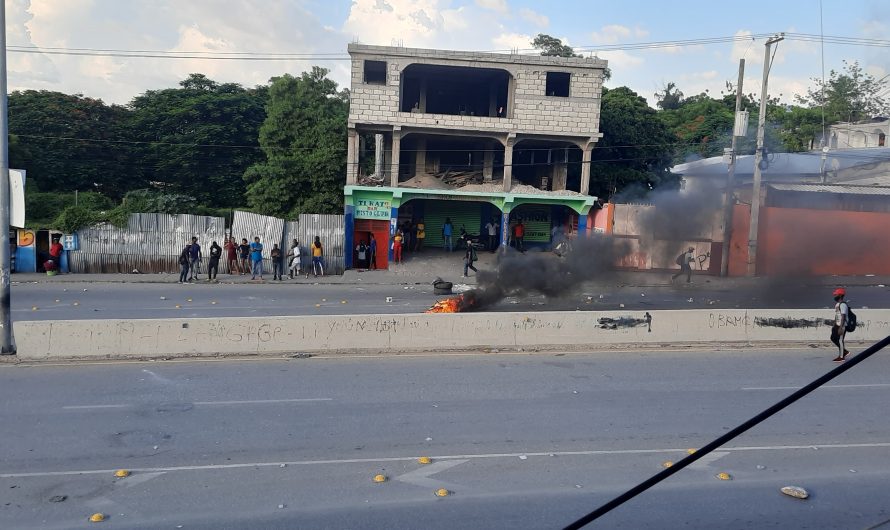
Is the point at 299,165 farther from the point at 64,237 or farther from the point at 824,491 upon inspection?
the point at 824,491

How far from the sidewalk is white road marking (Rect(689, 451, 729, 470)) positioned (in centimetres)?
1164

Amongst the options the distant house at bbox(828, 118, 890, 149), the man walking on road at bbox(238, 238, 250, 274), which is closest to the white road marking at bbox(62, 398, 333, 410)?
the man walking on road at bbox(238, 238, 250, 274)

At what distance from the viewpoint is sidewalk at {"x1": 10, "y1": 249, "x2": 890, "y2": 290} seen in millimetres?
21062

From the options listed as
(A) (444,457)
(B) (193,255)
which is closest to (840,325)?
(A) (444,457)

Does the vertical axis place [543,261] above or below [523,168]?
below

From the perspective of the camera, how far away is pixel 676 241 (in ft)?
74.4

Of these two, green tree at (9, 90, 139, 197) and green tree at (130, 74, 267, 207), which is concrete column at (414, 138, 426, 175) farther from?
green tree at (9, 90, 139, 197)

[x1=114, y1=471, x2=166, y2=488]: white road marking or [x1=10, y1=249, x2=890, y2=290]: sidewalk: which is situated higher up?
[x1=10, y1=249, x2=890, y2=290]: sidewalk

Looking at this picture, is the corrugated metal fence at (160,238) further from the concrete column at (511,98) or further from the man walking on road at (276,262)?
the concrete column at (511,98)

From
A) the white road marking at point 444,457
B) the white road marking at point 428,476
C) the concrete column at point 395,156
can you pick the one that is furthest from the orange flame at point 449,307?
the concrete column at point 395,156

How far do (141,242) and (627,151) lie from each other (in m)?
21.8

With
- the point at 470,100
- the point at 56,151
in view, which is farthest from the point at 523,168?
the point at 56,151

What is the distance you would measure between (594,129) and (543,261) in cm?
1360

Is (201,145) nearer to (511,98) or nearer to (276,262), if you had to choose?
(276,262)
